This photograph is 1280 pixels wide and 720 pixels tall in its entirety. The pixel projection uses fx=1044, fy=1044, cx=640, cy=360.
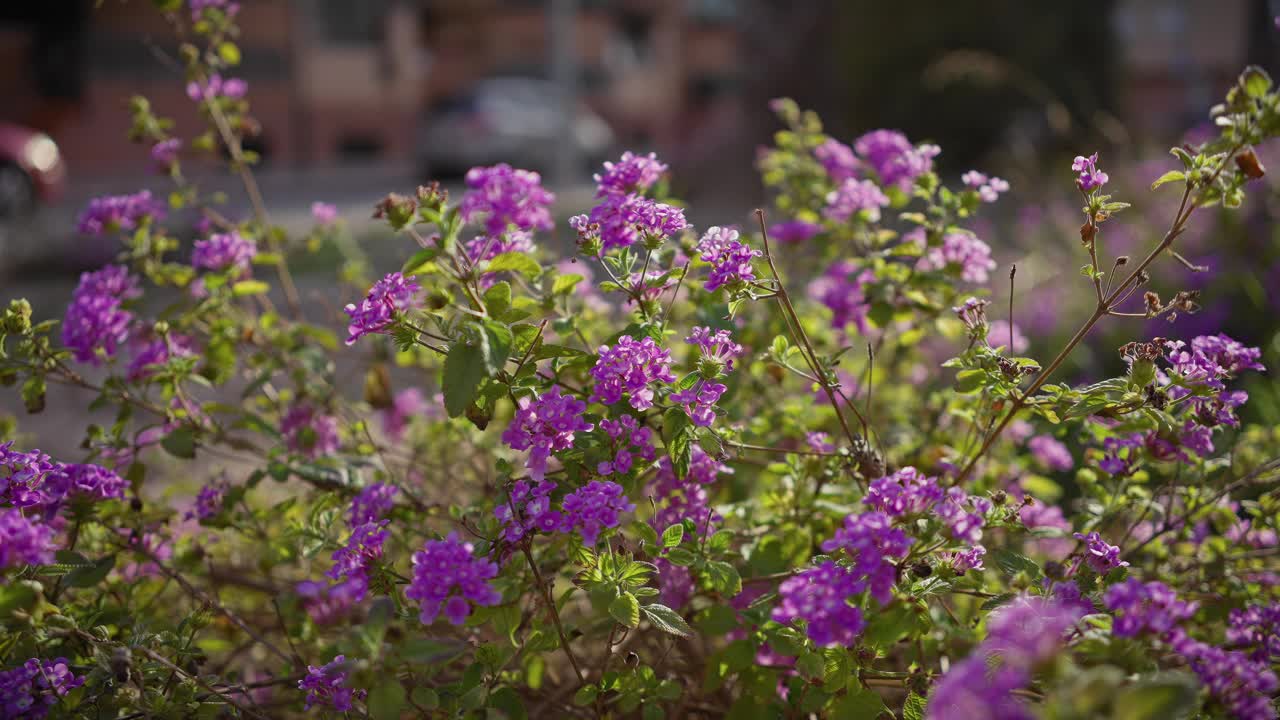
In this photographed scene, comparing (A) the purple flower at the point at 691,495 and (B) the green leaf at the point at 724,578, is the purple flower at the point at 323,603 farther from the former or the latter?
(B) the green leaf at the point at 724,578

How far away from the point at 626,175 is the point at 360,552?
0.65m

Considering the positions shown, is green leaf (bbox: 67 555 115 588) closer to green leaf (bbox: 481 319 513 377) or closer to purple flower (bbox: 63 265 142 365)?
purple flower (bbox: 63 265 142 365)

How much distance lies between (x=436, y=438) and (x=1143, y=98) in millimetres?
31484

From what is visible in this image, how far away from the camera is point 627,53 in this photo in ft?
77.2

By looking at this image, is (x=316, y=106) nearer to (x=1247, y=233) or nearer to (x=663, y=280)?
(x=1247, y=233)

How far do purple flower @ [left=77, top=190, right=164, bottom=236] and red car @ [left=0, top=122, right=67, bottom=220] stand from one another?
789 cm

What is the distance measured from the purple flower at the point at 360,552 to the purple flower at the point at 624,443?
31 centimetres

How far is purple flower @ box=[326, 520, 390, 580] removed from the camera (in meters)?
1.36

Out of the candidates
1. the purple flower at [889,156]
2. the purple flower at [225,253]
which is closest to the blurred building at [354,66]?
the purple flower at [225,253]

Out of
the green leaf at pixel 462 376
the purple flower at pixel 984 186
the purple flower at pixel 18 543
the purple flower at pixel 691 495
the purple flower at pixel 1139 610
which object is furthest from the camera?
the purple flower at pixel 984 186

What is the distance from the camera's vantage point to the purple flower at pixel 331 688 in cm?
132

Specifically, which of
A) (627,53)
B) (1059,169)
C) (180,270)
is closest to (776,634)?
(180,270)

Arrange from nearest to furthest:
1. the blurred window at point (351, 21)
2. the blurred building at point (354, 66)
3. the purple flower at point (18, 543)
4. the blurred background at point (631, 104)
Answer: the purple flower at point (18, 543) < the blurred background at point (631, 104) < the blurred building at point (354, 66) < the blurred window at point (351, 21)

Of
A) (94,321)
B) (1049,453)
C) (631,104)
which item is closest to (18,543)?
(94,321)
